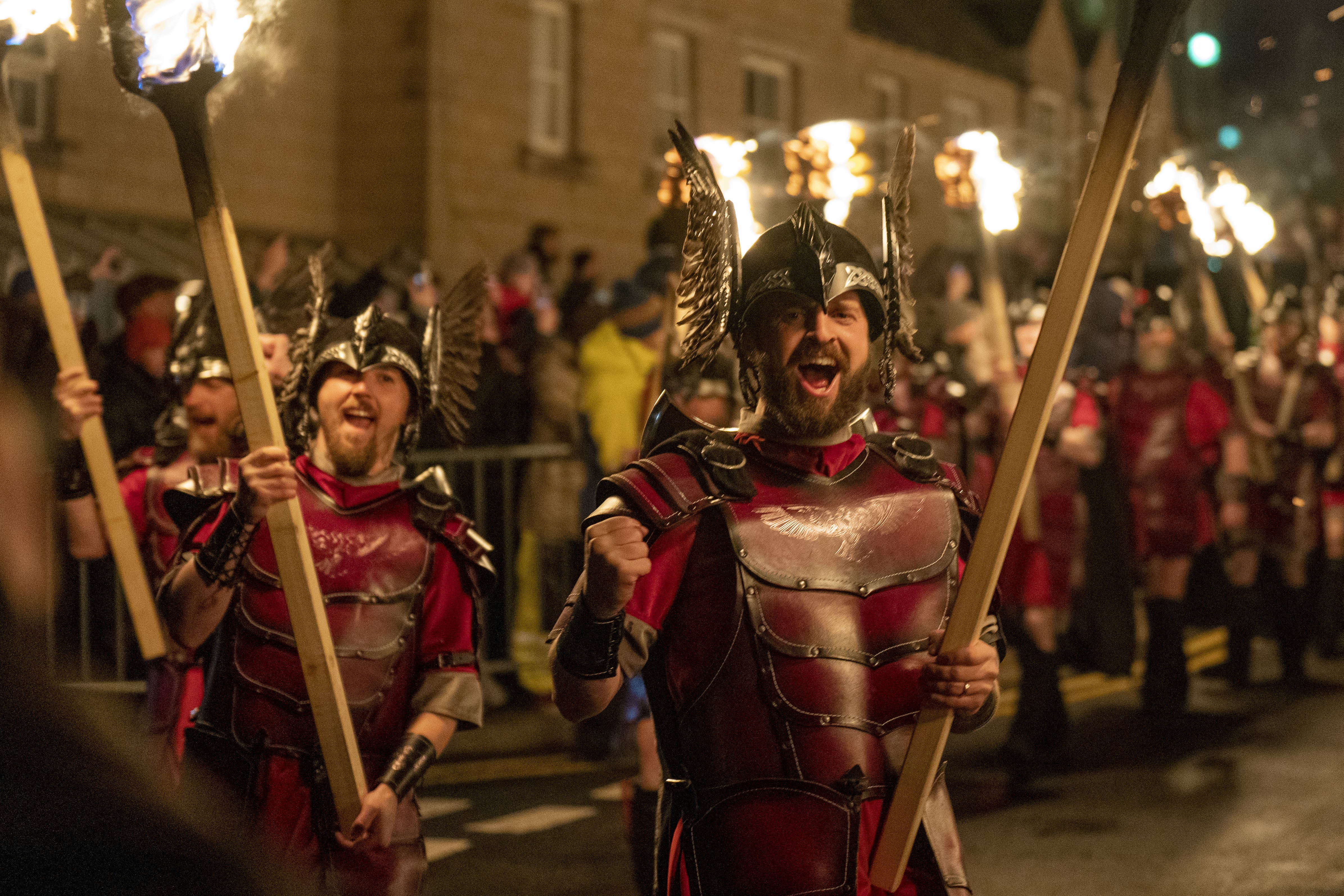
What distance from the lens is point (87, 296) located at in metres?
9.80

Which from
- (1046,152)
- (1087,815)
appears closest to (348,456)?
(1087,815)

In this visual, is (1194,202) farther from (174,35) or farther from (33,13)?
(174,35)

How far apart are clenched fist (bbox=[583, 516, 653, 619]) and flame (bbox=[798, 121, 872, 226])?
790 centimetres

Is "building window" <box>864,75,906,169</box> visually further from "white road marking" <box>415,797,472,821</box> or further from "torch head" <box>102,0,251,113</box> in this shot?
"torch head" <box>102,0,251,113</box>

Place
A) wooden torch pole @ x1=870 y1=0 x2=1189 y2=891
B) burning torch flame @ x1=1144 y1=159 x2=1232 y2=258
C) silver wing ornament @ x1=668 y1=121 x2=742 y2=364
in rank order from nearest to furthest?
wooden torch pole @ x1=870 y1=0 x2=1189 y2=891 → silver wing ornament @ x1=668 y1=121 x2=742 y2=364 → burning torch flame @ x1=1144 y1=159 x2=1232 y2=258

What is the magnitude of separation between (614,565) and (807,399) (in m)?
0.61

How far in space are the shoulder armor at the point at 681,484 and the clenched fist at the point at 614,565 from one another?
0.13 meters

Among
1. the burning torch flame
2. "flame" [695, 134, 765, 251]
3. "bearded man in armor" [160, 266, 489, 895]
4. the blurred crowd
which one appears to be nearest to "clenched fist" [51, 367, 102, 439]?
the blurred crowd

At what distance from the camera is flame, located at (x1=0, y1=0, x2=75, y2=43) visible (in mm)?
4520

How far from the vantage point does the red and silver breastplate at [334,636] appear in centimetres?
416

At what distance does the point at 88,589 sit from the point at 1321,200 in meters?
22.7

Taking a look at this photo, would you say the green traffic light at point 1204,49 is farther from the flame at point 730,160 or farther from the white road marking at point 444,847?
the white road marking at point 444,847

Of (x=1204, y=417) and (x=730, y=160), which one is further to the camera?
(x=1204, y=417)

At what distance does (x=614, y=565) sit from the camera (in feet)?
9.96
